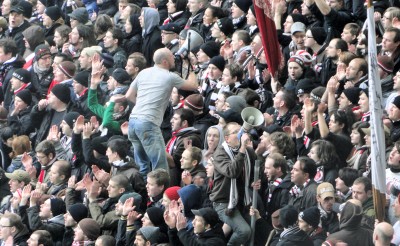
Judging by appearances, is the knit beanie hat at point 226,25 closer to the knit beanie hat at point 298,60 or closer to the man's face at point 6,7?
the knit beanie hat at point 298,60

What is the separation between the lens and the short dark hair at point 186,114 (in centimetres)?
1920

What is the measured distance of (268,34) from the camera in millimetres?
20188

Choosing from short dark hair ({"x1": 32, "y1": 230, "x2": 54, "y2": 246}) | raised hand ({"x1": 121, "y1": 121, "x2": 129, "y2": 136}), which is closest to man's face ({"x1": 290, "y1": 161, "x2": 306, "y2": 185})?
short dark hair ({"x1": 32, "y1": 230, "x2": 54, "y2": 246})

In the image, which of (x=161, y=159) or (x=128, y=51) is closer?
(x=161, y=159)

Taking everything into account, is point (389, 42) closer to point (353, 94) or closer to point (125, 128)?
point (353, 94)

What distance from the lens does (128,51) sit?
74.9 ft

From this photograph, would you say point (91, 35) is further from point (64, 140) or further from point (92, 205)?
point (92, 205)

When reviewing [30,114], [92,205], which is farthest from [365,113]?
[30,114]

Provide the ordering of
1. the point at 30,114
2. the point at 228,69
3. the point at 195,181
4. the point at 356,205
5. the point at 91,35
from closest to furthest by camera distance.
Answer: the point at 356,205, the point at 195,181, the point at 228,69, the point at 30,114, the point at 91,35

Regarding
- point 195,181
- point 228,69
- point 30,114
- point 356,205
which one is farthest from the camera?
point 30,114

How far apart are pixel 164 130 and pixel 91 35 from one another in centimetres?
365

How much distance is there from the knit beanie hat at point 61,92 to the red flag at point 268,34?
8.99 ft

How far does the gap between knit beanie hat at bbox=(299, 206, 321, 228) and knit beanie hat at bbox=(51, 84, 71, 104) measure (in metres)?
5.88

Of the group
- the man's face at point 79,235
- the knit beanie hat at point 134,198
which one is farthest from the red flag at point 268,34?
the man's face at point 79,235
